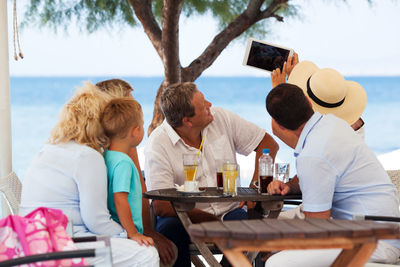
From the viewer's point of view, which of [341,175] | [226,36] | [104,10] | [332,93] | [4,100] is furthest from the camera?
[104,10]

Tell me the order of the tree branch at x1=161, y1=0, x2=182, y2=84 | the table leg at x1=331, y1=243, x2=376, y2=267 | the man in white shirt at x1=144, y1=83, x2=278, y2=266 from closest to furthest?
1. the table leg at x1=331, y1=243, x2=376, y2=267
2. the man in white shirt at x1=144, y1=83, x2=278, y2=266
3. the tree branch at x1=161, y1=0, x2=182, y2=84

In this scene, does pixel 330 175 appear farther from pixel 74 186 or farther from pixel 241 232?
pixel 74 186

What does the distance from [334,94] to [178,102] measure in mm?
806

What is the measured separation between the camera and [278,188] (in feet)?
9.19

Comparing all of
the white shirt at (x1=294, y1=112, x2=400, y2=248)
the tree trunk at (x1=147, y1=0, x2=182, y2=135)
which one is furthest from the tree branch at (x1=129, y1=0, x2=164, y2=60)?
the white shirt at (x1=294, y1=112, x2=400, y2=248)

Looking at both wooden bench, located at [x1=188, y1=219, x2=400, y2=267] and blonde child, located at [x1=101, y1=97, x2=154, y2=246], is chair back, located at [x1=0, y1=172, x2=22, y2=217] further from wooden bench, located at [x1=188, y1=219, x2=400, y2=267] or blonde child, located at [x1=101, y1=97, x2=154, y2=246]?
wooden bench, located at [x1=188, y1=219, x2=400, y2=267]

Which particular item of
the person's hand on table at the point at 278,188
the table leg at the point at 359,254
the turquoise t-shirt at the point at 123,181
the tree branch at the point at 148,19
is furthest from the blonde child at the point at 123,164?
the tree branch at the point at 148,19

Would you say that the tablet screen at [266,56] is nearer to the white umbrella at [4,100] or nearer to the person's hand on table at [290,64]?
the person's hand on table at [290,64]

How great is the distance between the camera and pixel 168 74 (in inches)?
229

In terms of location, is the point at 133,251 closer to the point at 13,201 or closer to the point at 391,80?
the point at 13,201

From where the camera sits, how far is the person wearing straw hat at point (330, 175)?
92.8 inches

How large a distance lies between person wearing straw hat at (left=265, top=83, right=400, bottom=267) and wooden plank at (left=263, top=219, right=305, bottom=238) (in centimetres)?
46

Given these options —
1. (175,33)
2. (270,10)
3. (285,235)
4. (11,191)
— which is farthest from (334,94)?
(270,10)

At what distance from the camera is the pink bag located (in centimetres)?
196
